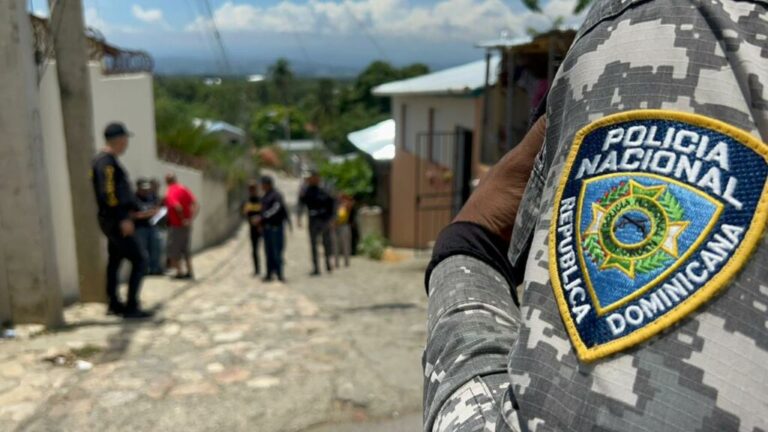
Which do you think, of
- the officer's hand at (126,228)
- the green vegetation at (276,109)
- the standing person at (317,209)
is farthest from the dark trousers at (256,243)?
the green vegetation at (276,109)

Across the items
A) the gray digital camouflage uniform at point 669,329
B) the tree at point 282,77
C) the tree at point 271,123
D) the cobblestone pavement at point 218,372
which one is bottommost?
the tree at point 271,123

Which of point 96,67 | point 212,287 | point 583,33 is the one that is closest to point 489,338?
point 583,33

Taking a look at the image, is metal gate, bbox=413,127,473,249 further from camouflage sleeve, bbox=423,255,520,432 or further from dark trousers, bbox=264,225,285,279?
camouflage sleeve, bbox=423,255,520,432

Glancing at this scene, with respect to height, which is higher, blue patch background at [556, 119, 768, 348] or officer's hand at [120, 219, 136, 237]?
blue patch background at [556, 119, 768, 348]

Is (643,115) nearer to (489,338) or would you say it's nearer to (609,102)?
(609,102)

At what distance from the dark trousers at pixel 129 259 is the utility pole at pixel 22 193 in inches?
35.8

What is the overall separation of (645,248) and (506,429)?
0.83ft

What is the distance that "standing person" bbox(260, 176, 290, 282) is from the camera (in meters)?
8.41

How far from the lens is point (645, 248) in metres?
0.64

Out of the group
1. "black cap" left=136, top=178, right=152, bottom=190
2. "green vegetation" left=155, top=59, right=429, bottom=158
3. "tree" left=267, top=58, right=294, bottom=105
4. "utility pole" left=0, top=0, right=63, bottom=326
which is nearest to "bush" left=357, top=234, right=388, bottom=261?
"green vegetation" left=155, top=59, right=429, bottom=158

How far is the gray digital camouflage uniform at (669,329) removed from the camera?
0.60m

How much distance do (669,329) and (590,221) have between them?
127mm

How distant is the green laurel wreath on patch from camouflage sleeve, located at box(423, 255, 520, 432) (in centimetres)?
23

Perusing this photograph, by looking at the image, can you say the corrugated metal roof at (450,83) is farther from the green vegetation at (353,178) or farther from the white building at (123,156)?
the green vegetation at (353,178)
